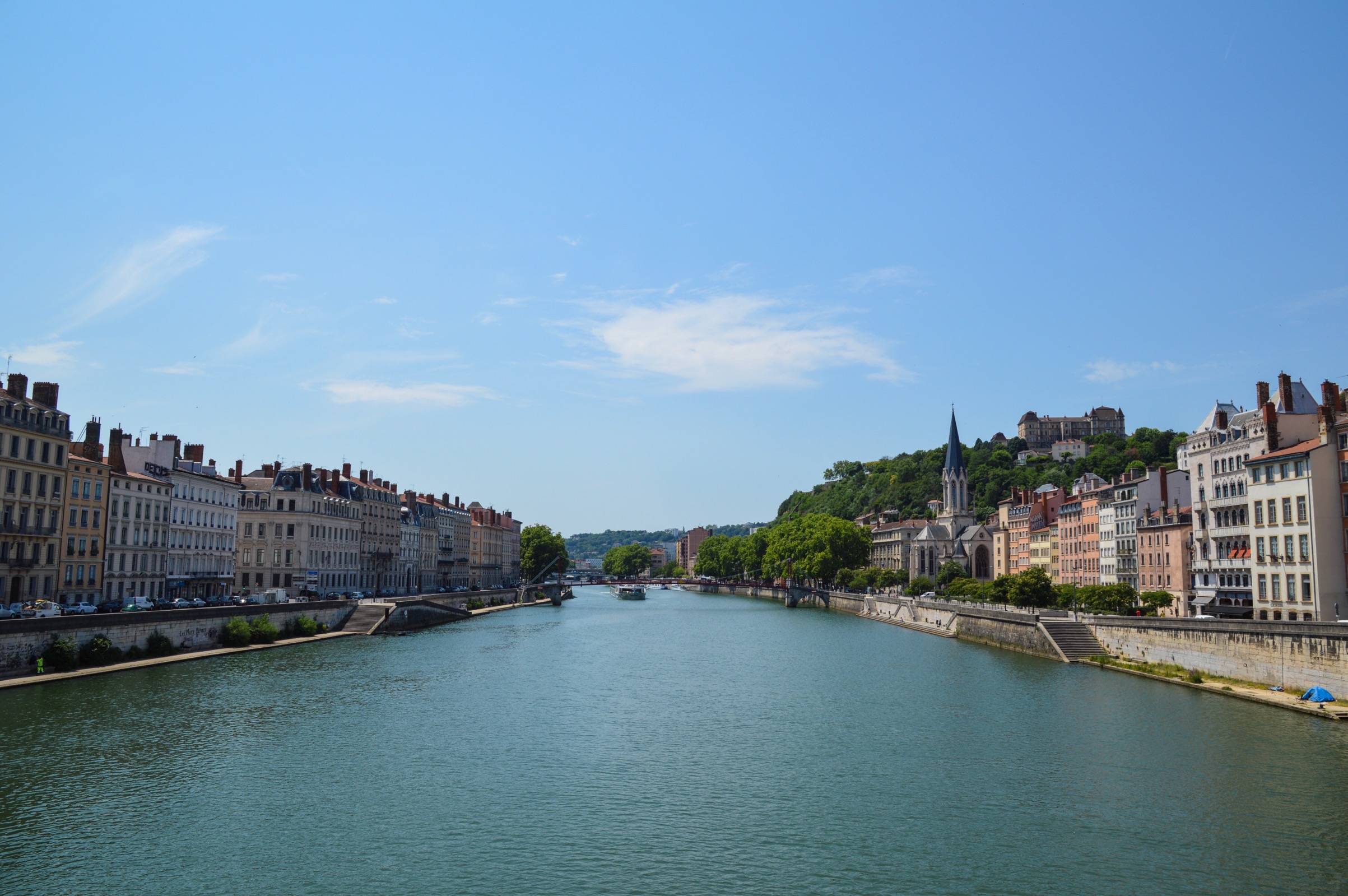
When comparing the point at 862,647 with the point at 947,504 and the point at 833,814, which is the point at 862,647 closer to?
the point at 833,814

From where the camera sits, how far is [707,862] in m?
23.5

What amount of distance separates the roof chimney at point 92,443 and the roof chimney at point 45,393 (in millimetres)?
5044

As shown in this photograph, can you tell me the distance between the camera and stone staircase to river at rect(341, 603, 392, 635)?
82.1 meters

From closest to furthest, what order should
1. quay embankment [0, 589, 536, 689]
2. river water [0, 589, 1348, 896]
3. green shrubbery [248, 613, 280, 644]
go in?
river water [0, 589, 1348, 896] → quay embankment [0, 589, 536, 689] → green shrubbery [248, 613, 280, 644]

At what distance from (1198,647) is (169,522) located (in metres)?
71.9

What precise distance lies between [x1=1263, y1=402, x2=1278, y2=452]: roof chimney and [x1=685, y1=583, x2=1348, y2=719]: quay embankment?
37.8 ft

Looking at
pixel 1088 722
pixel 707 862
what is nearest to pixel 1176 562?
pixel 1088 722

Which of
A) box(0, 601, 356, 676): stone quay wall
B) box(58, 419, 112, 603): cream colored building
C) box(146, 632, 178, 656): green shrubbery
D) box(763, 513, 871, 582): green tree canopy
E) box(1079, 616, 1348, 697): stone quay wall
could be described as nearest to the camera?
box(1079, 616, 1348, 697): stone quay wall

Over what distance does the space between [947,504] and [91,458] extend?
14064 centimetres

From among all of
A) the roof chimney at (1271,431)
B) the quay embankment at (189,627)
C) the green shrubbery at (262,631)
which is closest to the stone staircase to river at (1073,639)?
the roof chimney at (1271,431)

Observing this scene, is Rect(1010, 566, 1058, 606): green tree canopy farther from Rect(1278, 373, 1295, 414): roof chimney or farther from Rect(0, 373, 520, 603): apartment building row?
Rect(0, 373, 520, 603): apartment building row

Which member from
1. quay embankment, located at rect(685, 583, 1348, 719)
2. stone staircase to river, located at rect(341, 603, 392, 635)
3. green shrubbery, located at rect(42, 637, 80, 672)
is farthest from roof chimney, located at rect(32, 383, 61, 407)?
quay embankment, located at rect(685, 583, 1348, 719)

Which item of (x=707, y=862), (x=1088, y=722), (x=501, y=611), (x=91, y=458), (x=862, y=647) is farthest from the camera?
(x=501, y=611)

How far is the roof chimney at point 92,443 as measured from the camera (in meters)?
66.0
